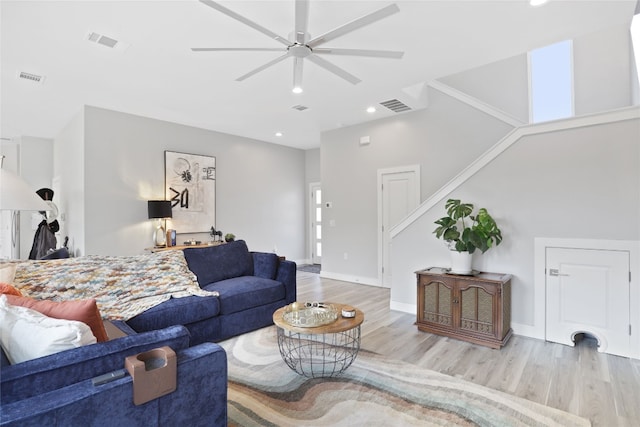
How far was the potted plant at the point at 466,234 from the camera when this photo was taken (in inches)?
132

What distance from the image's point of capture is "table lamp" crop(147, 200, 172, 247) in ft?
16.6

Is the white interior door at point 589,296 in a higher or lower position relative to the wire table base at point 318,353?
higher

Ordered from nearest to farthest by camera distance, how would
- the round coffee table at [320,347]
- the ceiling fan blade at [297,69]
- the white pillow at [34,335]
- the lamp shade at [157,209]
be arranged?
1. the white pillow at [34,335]
2. the round coffee table at [320,347]
3. the ceiling fan blade at [297,69]
4. the lamp shade at [157,209]

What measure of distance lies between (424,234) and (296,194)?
14.8 ft

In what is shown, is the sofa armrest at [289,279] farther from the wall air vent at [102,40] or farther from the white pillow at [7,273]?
the wall air vent at [102,40]

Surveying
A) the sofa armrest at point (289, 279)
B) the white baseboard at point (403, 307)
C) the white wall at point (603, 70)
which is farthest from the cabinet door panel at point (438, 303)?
the white wall at point (603, 70)

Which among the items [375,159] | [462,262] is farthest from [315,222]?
[462,262]

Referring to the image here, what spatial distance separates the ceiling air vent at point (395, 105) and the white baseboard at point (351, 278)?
9.45 feet

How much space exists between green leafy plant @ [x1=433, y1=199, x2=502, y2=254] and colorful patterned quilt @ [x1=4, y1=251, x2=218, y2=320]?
2.55 m

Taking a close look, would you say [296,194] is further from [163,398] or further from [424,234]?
[163,398]

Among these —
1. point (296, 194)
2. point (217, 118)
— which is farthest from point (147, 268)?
point (296, 194)

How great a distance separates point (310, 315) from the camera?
8.02 feet

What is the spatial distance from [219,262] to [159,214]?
194 centimetres

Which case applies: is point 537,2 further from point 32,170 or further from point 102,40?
point 32,170
